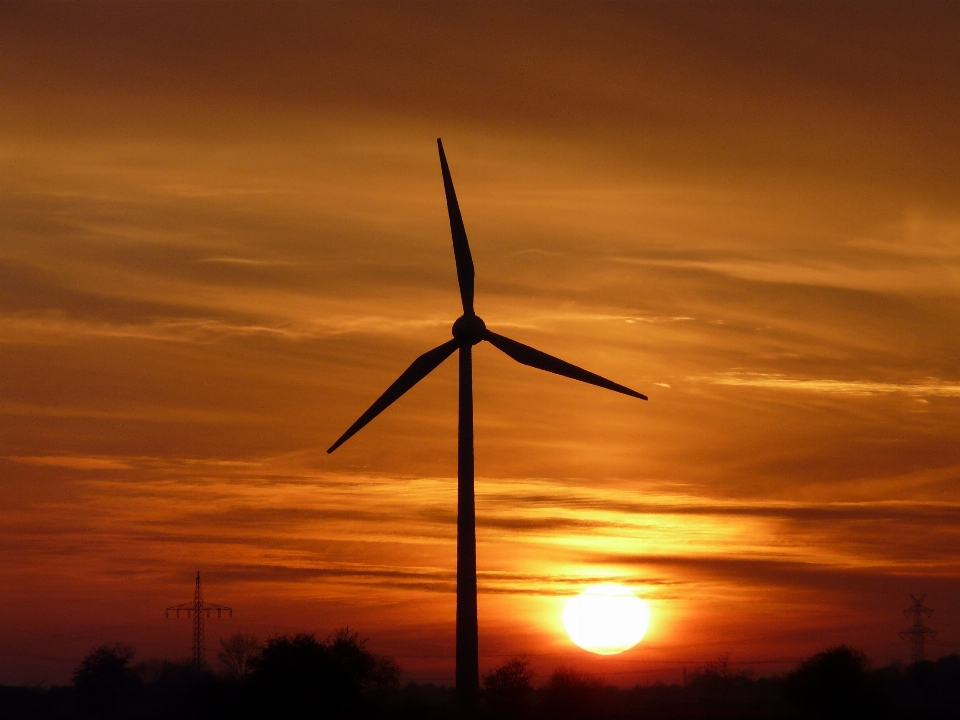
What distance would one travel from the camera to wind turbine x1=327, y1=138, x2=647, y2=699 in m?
84.4

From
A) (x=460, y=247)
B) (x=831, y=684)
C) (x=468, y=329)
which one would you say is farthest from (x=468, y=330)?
(x=831, y=684)

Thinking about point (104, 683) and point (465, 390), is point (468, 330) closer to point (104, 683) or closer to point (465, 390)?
point (465, 390)

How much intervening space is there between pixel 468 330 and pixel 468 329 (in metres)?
0.06

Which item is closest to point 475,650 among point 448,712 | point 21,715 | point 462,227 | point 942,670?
point 448,712

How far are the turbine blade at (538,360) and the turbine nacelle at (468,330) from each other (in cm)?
111

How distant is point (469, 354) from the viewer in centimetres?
8731

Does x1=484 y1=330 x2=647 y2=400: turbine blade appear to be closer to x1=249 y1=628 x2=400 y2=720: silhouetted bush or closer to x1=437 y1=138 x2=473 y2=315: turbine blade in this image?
x1=437 y1=138 x2=473 y2=315: turbine blade

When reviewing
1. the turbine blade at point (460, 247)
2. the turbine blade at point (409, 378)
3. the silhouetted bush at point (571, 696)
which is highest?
the turbine blade at point (460, 247)

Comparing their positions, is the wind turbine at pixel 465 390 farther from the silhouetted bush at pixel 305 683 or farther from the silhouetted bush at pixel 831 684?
the silhouetted bush at pixel 831 684

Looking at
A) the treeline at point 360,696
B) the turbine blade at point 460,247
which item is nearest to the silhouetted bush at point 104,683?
the treeline at point 360,696

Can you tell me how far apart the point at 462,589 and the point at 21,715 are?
56107 millimetres

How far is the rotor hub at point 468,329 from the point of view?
8625 centimetres

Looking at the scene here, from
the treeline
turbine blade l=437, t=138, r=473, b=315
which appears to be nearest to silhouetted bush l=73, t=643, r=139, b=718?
the treeline

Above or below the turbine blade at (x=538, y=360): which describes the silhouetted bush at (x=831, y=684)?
below
